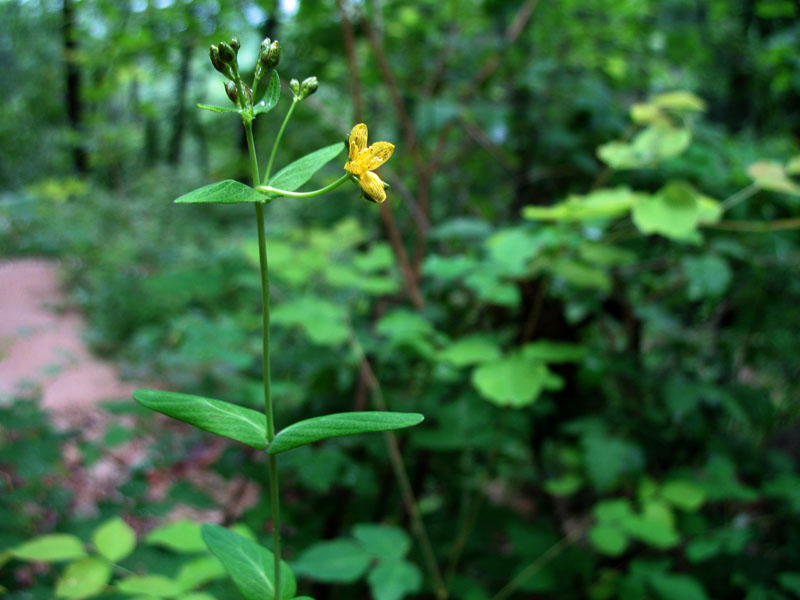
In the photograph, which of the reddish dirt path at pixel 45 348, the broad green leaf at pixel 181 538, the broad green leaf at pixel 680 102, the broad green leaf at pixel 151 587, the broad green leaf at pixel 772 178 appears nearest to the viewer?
the broad green leaf at pixel 151 587

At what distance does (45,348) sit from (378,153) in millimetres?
4164

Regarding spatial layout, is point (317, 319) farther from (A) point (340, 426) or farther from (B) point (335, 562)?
(A) point (340, 426)

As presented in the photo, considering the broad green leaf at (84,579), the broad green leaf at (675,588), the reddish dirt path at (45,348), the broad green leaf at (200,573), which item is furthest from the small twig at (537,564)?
the reddish dirt path at (45,348)

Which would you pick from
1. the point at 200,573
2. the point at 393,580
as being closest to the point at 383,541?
the point at 393,580

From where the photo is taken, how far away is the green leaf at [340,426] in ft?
0.97

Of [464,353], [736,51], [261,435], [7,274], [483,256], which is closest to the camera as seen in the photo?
[261,435]

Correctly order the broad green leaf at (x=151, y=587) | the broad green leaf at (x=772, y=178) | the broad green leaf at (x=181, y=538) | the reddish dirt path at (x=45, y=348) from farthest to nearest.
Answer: the reddish dirt path at (x=45, y=348)
the broad green leaf at (x=772, y=178)
the broad green leaf at (x=181, y=538)
the broad green leaf at (x=151, y=587)

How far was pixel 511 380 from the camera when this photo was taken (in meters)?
0.82

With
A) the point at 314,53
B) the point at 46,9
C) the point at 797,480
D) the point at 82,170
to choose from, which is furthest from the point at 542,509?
the point at 82,170

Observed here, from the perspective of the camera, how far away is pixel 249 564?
0.37 m

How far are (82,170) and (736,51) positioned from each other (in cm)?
755

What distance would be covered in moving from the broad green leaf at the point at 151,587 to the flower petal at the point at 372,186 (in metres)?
0.46

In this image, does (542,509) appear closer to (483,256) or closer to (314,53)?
(483,256)

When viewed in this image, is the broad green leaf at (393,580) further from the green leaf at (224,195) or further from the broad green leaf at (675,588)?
the green leaf at (224,195)
